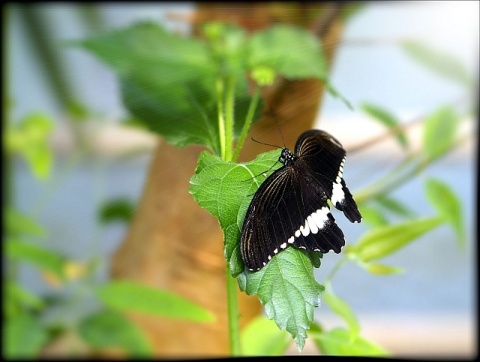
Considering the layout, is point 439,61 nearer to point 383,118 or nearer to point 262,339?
point 383,118

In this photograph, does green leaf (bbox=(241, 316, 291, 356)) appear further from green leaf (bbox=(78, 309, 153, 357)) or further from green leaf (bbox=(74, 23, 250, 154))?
green leaf (bbox=(78, 309, 153, 357))

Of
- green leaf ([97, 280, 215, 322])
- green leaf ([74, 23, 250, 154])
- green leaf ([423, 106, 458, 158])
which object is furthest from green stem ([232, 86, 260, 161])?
green leaf ([423, 106, 458, 158])

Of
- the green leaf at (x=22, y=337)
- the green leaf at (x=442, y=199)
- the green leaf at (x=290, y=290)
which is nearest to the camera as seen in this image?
the green leaf at (x=290, y=290)

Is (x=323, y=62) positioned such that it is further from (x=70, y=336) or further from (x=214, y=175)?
(x=70, y=336)

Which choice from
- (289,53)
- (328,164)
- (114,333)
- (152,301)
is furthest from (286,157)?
(114,333)

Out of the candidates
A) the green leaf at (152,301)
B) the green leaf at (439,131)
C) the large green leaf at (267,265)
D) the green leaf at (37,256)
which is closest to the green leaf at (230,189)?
the large green leaf at (267,265)

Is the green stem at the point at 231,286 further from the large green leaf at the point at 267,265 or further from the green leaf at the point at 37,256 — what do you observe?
the green leaf at the point at 37,256
